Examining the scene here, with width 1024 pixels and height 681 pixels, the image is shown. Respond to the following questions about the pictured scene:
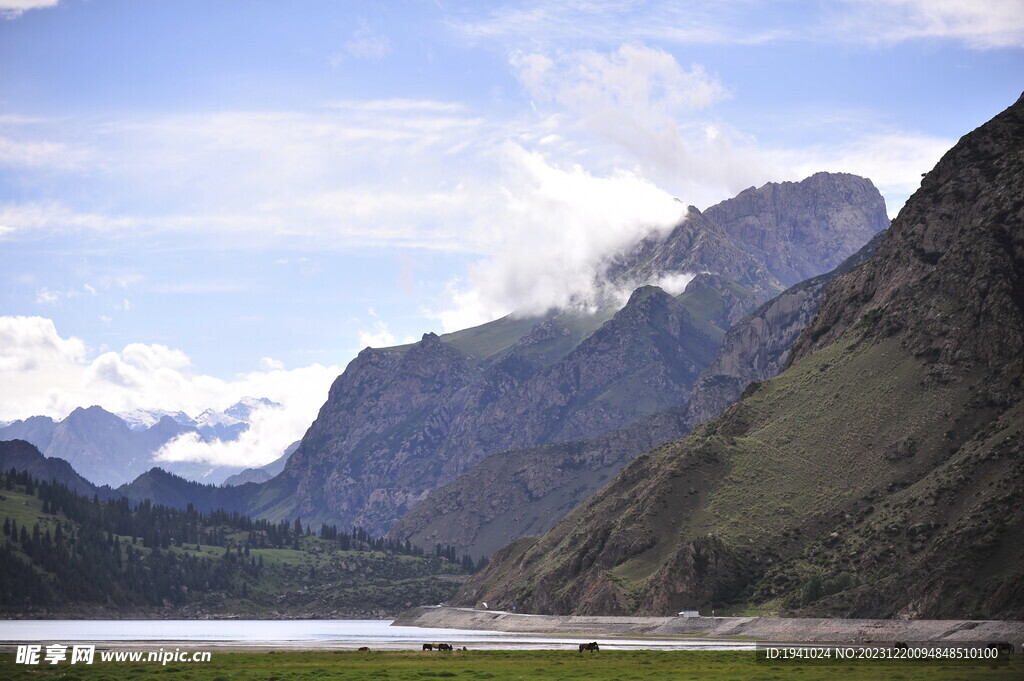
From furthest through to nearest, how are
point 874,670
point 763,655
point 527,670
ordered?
point 763,655 → point 527,670 → point 874,670

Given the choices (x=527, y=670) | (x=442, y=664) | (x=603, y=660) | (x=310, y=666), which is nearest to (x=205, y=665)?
(x=310, y=666)

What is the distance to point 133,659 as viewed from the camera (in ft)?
538

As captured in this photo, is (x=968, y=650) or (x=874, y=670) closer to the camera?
(x=874, y=670)

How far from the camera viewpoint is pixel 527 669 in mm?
151875

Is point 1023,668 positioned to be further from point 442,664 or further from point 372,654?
point 372,654

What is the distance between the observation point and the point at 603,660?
557 feet

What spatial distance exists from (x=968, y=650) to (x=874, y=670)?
124 ft

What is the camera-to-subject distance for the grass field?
5251 inches

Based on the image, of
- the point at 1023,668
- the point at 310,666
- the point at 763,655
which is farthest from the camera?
the point at 763,655

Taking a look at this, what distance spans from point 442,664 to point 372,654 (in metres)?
32.3

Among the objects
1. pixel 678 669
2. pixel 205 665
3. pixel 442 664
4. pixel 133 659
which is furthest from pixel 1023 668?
pixel 133 659

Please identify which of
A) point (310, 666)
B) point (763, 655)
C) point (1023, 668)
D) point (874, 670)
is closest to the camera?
point (1023, 668)

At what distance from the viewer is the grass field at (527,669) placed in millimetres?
133375

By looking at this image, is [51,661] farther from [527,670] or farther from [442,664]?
[527,670]
